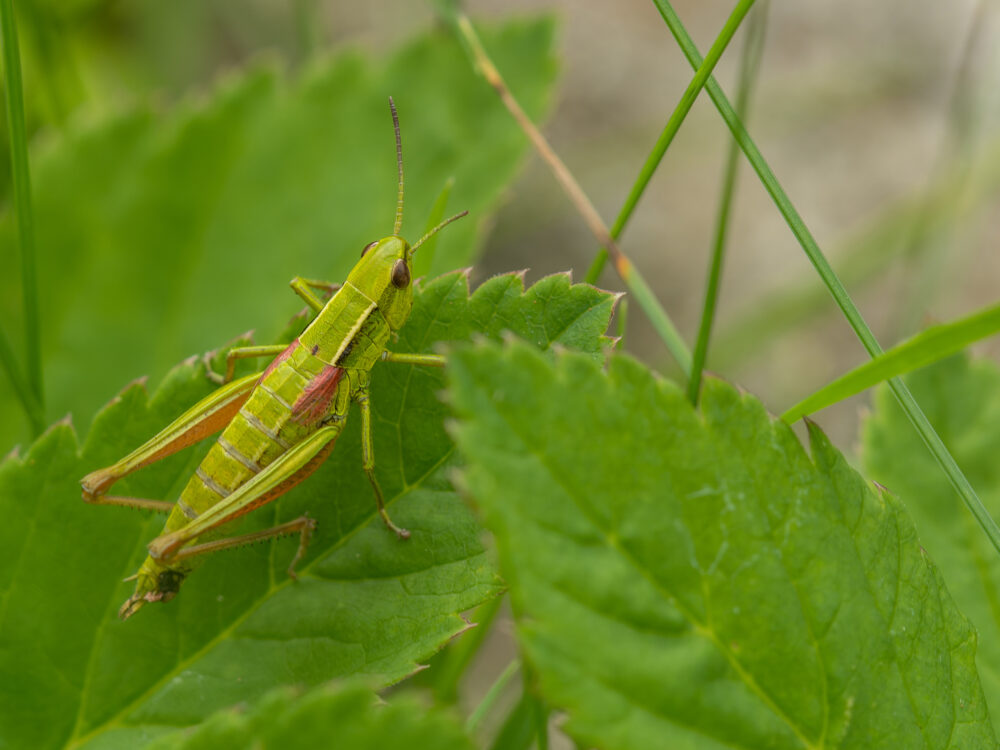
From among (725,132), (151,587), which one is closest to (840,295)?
(151,587)

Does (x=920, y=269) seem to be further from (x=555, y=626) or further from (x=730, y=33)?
(x=555, y=626)

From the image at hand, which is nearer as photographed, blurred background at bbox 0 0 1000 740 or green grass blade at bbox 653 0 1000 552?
green grass blade at bbox 653 0 1000 552

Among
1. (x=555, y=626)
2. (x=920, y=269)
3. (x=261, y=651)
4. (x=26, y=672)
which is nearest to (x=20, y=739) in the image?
(x=26, y=672)

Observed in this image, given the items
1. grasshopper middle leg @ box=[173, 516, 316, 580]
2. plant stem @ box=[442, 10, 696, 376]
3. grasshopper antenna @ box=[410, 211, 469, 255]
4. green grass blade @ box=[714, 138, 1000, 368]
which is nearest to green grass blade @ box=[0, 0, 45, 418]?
grasshopper middle leg @ box=[173, 516, 316, 580]

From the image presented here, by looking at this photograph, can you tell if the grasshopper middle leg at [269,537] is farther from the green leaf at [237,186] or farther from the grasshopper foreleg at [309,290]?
the green leaf at [237,186]

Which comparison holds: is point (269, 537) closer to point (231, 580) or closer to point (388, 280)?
point (231, 580)

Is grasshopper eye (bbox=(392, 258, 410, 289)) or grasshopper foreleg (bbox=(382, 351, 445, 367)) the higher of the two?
grasshopper eye (bbox=(392, 258, 410, 289))

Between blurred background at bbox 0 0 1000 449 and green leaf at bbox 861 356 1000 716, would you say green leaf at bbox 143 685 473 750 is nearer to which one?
green leaf at bbox 861 356 1000 716

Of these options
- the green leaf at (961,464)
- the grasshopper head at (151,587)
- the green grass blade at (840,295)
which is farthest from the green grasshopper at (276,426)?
the green leaf at (961,464)
